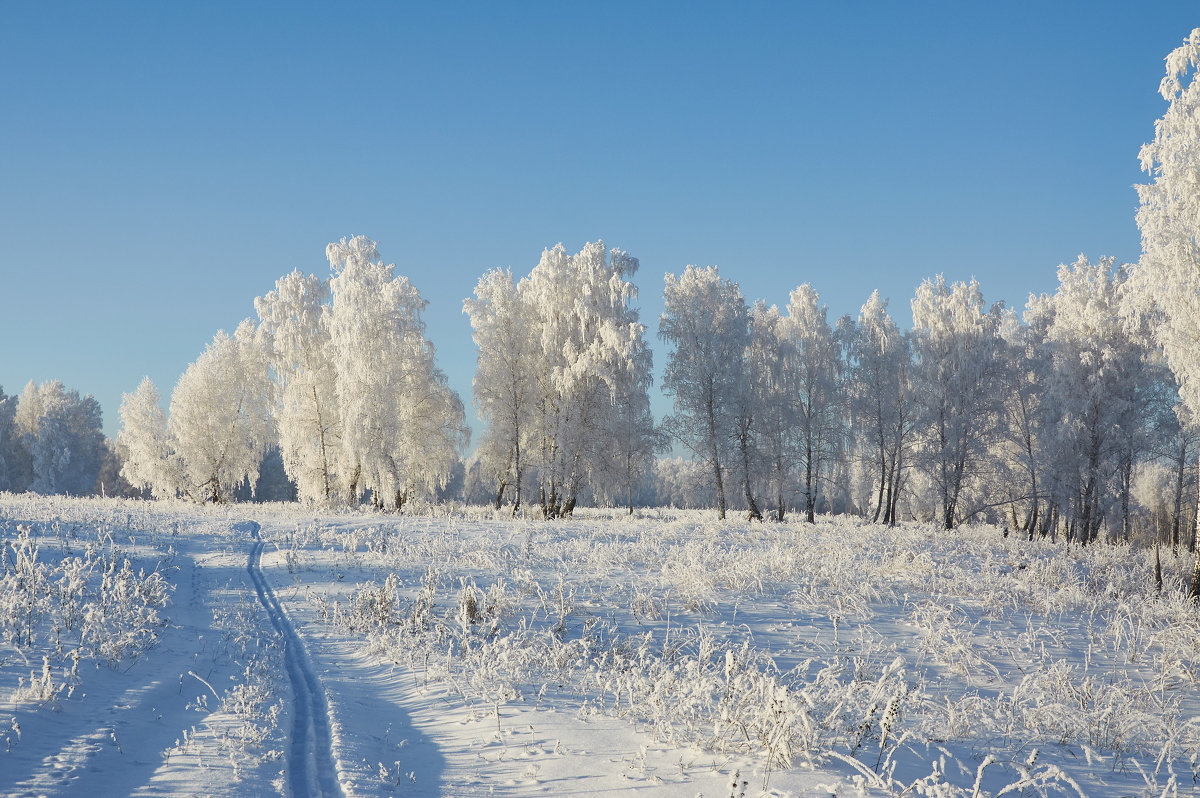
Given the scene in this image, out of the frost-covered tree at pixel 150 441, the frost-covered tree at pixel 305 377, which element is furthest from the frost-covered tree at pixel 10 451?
the frost-covered tree at pixel 305 377

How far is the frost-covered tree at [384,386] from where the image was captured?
91.7ft

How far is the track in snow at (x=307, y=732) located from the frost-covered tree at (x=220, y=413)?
3223 centimetres

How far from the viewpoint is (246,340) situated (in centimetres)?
3734

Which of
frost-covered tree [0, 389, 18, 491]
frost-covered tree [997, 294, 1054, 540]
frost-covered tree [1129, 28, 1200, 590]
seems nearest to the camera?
frost-covered tree [1129, 28, 1200, 590]

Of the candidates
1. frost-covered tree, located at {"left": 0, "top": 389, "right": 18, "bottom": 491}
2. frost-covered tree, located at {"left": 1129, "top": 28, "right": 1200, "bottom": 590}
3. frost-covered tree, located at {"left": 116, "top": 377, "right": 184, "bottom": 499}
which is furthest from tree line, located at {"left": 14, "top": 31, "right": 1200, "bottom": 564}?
frost-covered tree, located at {"left": 0, "top": 389, "right": 18, "bottom": 491}

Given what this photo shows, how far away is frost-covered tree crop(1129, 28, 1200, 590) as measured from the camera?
14039 millimetres

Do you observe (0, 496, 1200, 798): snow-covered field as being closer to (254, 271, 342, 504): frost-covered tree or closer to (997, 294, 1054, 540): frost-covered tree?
(254, 271, 342, 504): frost-covered tree

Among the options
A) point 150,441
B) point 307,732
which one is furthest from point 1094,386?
point 150,441

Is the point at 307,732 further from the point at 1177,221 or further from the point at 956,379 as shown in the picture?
the point at 956,379

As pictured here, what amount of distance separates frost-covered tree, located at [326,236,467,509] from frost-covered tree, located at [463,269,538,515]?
8.30ft

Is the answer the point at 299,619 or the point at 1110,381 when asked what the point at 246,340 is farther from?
the point at 1110,381

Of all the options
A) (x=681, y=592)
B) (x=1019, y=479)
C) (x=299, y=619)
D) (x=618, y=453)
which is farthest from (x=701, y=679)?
(x=1019, y=479)

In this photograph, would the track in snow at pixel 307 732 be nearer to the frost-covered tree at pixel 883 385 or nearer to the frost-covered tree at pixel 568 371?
the frost-covered tree at pixel 568 371

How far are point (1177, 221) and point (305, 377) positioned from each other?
32.7m
